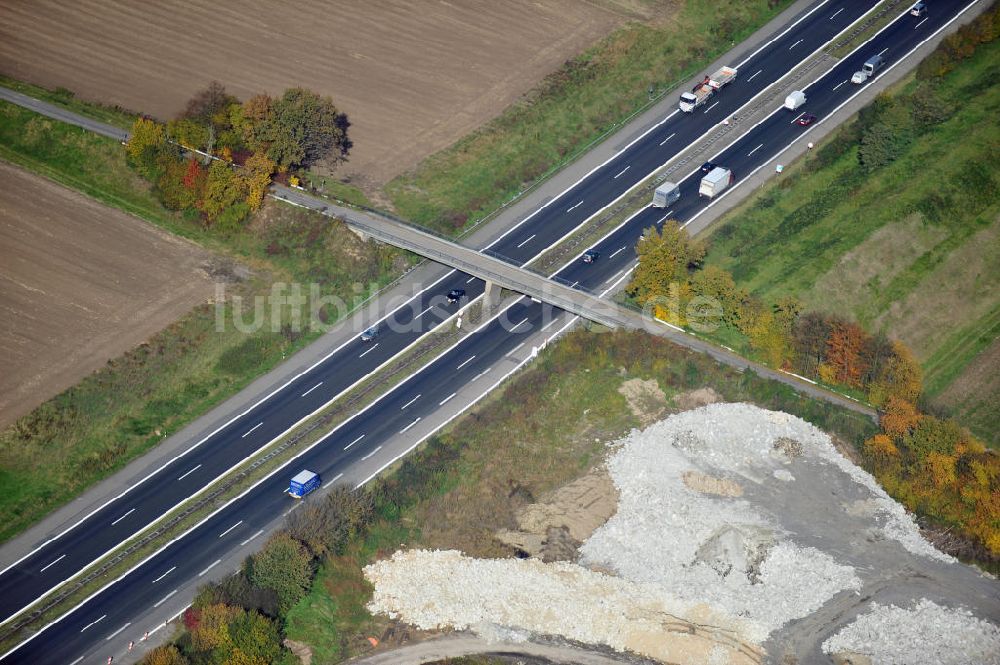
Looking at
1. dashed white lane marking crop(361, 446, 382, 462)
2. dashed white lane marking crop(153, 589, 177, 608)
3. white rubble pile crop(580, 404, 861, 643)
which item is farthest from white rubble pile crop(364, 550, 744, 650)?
dashed white lane marking crop(153, 589, 177, 608)

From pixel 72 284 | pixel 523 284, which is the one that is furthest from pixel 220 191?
pixel 523 284

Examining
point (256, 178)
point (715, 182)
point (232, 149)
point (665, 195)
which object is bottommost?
point (256, 178)

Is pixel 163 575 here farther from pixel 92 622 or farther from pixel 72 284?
pixel 72 284

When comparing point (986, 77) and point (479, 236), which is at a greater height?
point (986, 77)

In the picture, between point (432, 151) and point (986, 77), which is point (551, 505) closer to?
point (432, 151)

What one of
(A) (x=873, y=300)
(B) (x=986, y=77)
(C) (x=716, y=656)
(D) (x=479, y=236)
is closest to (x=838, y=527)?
(C) (x=716, y=656)

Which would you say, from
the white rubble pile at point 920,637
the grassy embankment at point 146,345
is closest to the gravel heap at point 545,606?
the white rubble pile at point 920,637

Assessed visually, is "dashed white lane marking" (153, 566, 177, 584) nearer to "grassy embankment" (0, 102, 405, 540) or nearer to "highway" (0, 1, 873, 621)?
"highway" (0, 1, 873, 621)

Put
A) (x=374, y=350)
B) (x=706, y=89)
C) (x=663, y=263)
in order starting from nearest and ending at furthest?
(x=663, y=263) → (x=374, y=350) → (x=706, y=89)
